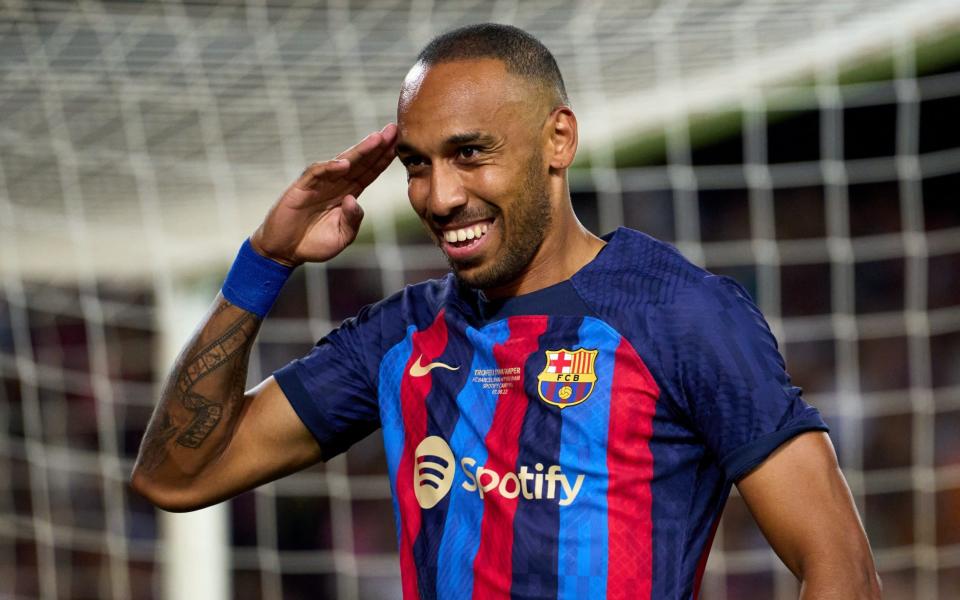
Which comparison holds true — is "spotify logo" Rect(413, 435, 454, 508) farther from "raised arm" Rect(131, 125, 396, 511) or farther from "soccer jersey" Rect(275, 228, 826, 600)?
"raised arm" Rect(131, 125, 396, 511)

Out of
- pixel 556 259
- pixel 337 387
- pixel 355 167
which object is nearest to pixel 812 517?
pixel 556 259

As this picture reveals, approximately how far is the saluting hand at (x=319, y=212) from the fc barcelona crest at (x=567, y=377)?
430 millimetres

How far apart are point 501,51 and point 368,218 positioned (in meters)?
3.36

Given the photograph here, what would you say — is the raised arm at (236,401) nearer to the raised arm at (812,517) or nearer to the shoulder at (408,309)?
the shoulder at (408,309)

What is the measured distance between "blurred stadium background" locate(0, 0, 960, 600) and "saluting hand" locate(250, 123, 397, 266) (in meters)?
1.77

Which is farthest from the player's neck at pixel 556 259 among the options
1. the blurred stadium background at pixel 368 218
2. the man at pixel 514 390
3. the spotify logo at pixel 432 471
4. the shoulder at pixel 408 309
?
the blurred stadium background at pixel 368 218

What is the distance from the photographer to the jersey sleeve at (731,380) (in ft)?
4.86

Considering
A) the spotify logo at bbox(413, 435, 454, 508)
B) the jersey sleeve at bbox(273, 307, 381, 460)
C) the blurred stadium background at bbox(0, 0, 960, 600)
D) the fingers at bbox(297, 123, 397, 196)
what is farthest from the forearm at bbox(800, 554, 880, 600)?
the blurred stadium background at bbox(0, 0, 960, 600)

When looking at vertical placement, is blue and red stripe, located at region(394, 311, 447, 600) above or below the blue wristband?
below

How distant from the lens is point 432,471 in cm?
173

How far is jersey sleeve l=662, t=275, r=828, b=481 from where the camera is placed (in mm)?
1482

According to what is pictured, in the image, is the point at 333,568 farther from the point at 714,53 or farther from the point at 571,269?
the point at 571,269

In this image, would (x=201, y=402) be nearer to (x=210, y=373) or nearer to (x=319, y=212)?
(x=210, y=373)

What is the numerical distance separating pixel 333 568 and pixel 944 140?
Result: 141 inches
